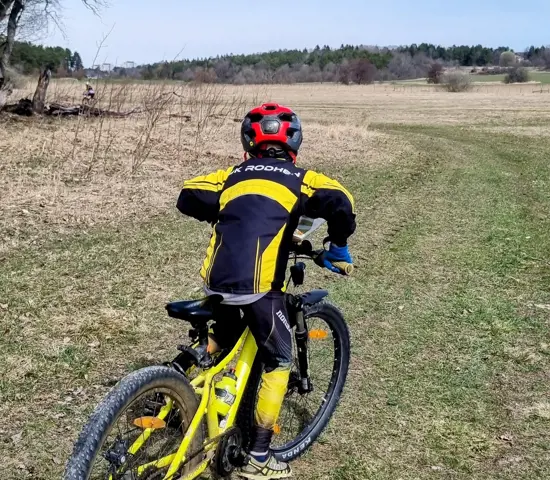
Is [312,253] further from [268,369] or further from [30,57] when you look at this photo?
[30,57]

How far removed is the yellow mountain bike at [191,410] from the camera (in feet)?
7.94

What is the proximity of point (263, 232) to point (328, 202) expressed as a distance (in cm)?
39

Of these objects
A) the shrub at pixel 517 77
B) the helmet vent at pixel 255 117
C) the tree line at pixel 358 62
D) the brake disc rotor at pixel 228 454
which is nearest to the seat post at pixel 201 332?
the brake disc rotor at pixel 228 454

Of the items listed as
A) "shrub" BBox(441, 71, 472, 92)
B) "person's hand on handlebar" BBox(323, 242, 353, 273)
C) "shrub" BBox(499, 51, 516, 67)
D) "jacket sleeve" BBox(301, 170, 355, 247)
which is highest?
"shrub" BBox(499, 51, 516, 67)

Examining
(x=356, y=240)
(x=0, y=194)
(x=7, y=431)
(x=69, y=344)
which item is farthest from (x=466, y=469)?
(x=0, y=194)

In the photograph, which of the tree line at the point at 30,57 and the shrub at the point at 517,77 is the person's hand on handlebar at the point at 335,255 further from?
the shrub at the point at 517,77

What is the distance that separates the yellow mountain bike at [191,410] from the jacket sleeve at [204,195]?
1.67ft

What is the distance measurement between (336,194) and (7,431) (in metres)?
2.82

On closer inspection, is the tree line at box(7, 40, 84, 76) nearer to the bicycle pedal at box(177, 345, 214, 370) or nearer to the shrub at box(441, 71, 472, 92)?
the bicycle pedal at box(177, 345, 214, 370)

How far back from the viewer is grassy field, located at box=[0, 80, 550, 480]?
4059 mm

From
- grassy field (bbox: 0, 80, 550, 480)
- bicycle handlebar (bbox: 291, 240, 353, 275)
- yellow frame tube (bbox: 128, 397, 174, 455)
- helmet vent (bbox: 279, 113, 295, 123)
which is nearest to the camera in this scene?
yellow frame tube (bbox: 128, 397, 174, 455)

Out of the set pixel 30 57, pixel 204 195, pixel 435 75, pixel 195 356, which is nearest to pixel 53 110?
pixel 30 57

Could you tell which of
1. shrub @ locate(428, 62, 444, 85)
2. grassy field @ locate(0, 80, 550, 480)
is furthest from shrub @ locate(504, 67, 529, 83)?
grassy field @ locate(0, 80, 550, 480)

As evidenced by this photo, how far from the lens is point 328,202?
3053mm
